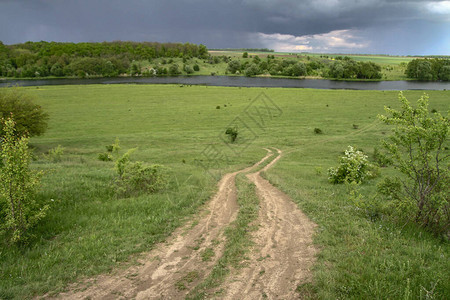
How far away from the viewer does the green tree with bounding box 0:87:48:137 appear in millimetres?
33188

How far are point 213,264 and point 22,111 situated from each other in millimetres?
39148

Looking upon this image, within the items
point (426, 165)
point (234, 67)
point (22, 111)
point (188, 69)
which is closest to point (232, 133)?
point (22, 111)

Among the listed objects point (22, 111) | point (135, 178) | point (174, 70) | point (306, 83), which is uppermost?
point (174, 70)

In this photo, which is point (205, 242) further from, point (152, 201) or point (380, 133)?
point (380, 133)

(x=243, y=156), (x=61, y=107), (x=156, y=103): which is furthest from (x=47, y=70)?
(x=243, y=156)

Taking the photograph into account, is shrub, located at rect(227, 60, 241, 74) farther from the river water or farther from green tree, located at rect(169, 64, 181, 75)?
the river water

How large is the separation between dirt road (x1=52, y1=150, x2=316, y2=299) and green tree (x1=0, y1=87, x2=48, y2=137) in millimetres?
34210

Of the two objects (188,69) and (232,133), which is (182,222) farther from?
(188,69)

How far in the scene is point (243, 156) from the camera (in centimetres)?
3142

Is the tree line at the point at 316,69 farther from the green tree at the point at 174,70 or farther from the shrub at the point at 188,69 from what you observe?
the green tree at the point at 174,70

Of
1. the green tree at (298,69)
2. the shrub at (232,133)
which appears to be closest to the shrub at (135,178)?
the shrub at (232,133)

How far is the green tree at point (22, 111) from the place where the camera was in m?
33.2

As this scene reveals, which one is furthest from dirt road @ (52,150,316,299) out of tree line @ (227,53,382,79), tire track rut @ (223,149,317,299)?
tree line @ (227,53,382,79)

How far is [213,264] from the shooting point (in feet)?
24.6
